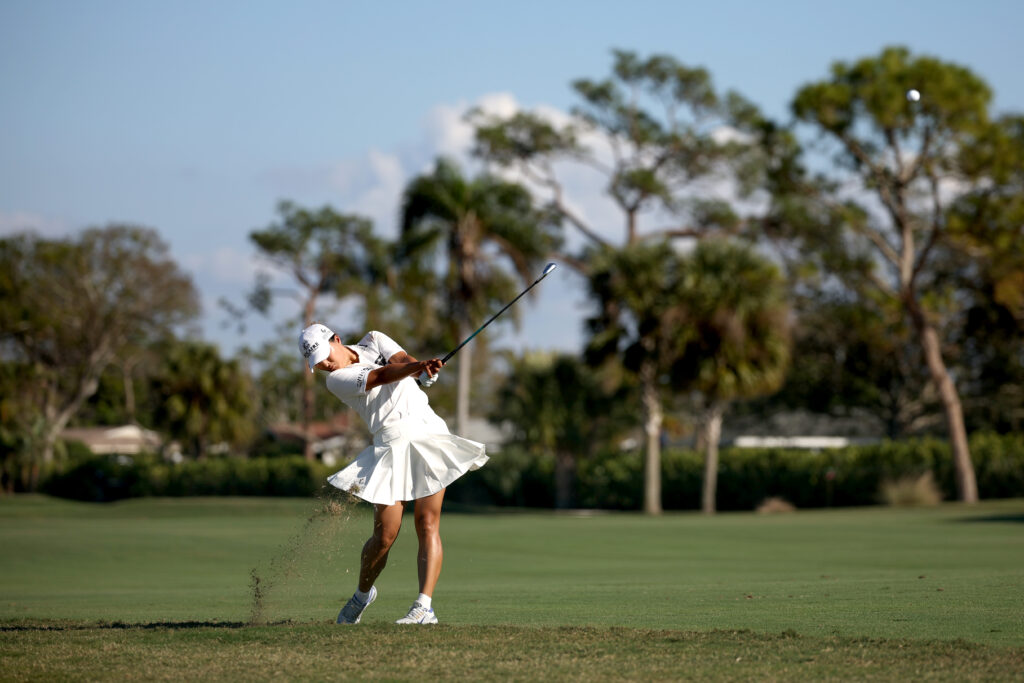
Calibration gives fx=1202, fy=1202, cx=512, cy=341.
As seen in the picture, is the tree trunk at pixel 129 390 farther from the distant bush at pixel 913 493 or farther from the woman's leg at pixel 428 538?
the woman's leg at pixel 428 538

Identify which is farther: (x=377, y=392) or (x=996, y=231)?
(x=996, y=231)

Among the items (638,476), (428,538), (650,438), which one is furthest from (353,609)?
(638,476)

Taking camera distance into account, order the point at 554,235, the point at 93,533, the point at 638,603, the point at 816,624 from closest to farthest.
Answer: the point at 816,624 → the point at 638,603 → the point at 93,533 → the point at 554,235

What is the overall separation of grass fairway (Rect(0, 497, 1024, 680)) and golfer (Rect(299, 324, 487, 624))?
0.33 metres

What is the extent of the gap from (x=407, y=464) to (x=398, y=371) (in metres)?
0.60

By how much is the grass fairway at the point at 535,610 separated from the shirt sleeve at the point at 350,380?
2.49 feet

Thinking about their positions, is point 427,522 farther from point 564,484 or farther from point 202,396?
point 202,396

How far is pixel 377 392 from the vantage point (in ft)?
23.8

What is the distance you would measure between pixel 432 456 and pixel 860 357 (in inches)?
1882

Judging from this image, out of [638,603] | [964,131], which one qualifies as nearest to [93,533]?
[638,603]

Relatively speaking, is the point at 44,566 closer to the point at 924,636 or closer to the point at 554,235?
the point at 924,636

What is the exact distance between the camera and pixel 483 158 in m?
48.5

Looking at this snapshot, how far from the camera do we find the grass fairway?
223 inches

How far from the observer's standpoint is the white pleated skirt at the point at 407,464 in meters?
7.09
